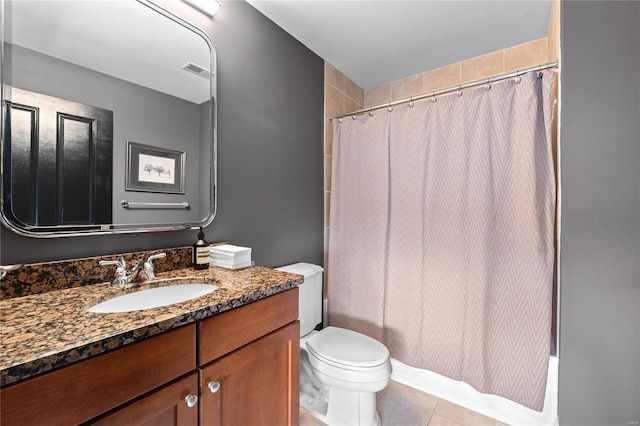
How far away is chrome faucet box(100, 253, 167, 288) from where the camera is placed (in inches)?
39.0

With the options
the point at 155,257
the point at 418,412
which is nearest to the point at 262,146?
the point at 155,257

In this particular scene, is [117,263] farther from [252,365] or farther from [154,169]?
[252,365]

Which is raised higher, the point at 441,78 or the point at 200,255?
the point at 441,78

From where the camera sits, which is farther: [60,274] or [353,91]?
[353,91]

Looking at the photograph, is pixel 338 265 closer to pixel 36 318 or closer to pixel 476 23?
pixel 36 318

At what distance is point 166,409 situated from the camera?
2.23 feet

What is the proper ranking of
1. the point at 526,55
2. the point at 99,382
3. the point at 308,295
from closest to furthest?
the point at 99,382
the point at 308,295
the point at 526,55

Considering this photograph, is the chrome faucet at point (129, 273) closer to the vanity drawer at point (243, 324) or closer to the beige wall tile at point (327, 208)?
the vanity drawer at point (243, 324)

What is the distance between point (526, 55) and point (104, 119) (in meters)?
2.61

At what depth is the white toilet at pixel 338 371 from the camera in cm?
131

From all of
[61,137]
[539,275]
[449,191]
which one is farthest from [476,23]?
[61,137]

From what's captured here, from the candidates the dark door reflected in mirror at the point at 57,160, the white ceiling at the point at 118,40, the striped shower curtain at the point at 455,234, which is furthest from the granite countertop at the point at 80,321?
the striped shower curtain at the point at 455,234

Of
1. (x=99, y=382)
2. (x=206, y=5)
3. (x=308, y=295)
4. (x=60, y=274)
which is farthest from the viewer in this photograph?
(x=308, y=295)

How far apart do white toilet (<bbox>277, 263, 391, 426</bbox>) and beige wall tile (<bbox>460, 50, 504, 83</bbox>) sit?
198 cm
